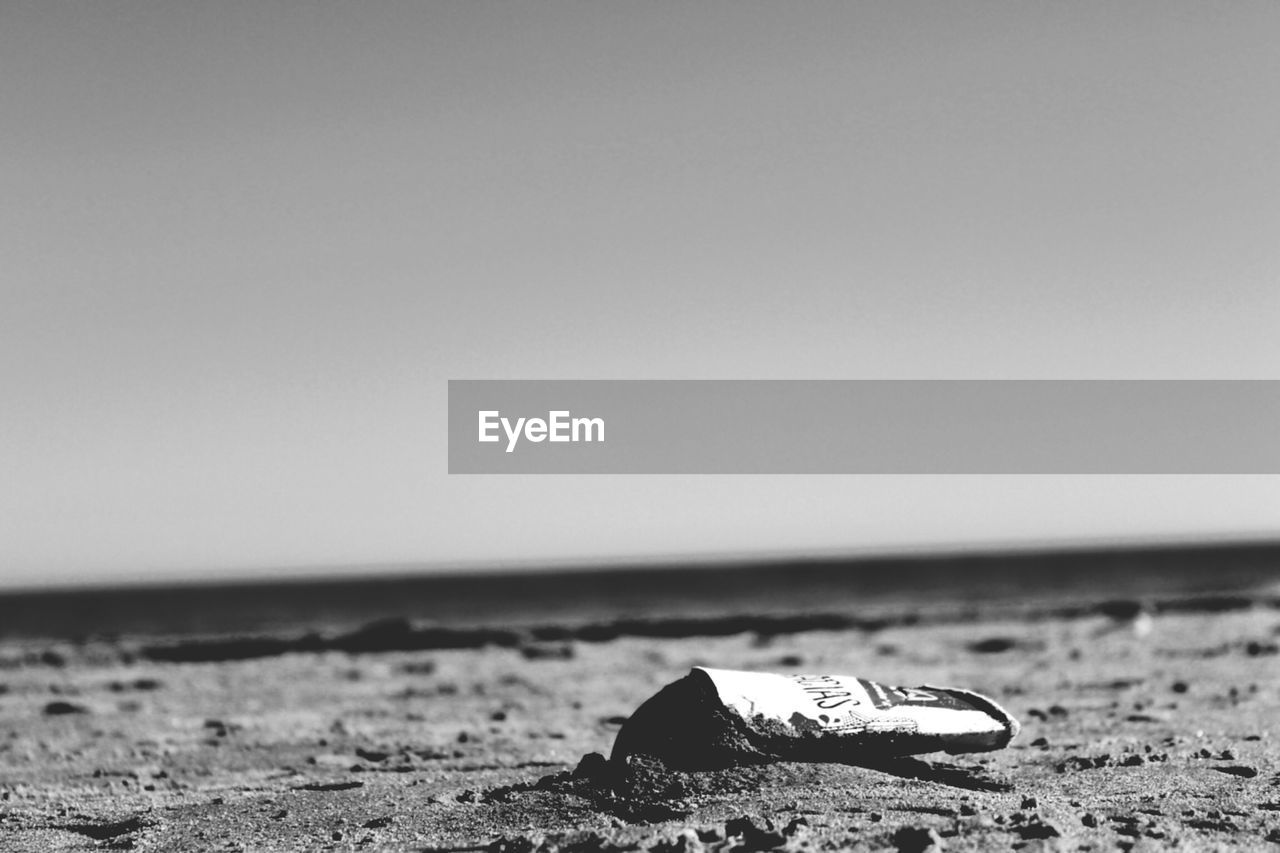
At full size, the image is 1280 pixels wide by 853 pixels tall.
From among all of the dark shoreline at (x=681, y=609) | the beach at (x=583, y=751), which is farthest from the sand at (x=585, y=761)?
the dark shoreline at (x=681, y=609)

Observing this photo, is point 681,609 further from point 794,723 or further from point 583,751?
point 794,723

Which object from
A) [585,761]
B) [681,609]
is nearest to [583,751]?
[585,761]

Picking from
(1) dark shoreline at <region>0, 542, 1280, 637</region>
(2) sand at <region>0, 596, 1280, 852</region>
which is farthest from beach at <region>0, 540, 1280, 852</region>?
A: (1) dark shoreline at <region>0, 542, 1280, 637</region>

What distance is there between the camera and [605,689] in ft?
25.2

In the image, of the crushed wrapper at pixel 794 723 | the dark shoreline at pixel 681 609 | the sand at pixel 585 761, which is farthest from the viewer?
the dark shoreline at pixel 681 609

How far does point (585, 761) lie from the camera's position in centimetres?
392

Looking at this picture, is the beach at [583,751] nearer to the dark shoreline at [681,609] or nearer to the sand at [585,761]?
the sand at [585,761]

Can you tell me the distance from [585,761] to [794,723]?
2.62 ft

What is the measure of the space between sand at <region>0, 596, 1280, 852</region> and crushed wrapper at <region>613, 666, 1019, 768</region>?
110mm

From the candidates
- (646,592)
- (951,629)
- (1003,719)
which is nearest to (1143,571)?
(646,592)

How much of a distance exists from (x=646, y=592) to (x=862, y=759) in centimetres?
3139

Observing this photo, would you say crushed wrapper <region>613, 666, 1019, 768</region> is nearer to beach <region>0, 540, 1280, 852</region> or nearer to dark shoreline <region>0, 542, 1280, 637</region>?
beach <region>0, 540, 1280, 852</region>

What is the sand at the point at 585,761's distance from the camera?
316 centimetres

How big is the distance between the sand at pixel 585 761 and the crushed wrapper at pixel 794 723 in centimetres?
11
